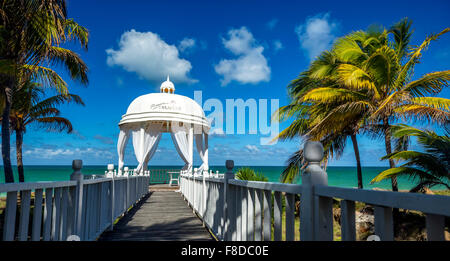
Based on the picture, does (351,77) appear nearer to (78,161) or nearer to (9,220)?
(78,161)

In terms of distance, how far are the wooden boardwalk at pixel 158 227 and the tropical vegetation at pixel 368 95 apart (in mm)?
5460

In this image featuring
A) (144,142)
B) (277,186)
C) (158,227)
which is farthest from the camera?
(144,142)

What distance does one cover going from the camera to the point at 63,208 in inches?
131

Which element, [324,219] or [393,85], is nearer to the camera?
[324,219]

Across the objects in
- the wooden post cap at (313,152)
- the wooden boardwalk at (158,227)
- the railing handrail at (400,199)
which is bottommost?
the wooden boardwalk at (158,227)

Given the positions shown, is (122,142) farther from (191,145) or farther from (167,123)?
(191,145)

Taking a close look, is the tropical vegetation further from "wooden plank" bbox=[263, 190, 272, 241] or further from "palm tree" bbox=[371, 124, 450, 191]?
"wooden plank" bbox=[263, 190, 272, 241]

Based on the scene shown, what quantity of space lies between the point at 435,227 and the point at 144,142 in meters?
13.6

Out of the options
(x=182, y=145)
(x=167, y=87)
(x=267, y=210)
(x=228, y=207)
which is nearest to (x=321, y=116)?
(x=182, y=145)

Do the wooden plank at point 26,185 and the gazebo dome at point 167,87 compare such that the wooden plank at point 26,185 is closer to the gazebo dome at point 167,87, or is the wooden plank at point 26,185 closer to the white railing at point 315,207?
the white railing at point 315,207

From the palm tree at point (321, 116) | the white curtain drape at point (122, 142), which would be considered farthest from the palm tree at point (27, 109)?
the palm tree at point (321, 116)

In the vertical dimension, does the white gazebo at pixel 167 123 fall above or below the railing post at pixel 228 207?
above

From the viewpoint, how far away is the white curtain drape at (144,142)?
1381 cm
